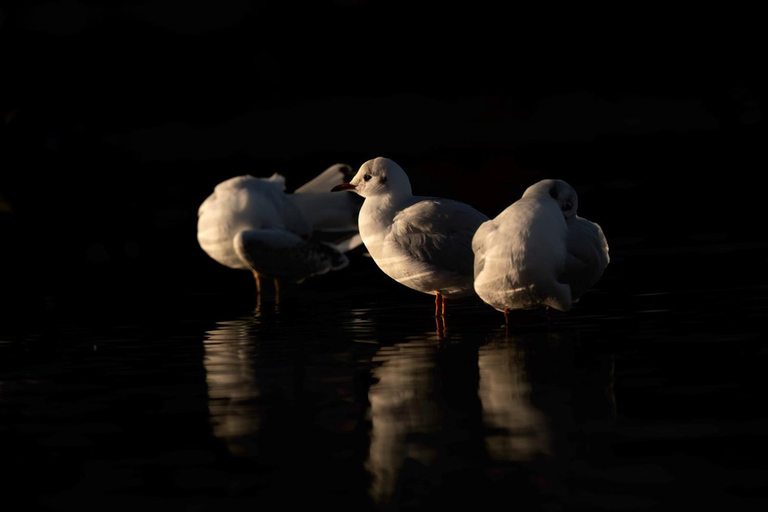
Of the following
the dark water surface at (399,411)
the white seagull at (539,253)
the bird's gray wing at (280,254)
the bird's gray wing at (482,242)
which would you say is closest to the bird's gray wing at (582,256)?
the white seagull at (539,253)

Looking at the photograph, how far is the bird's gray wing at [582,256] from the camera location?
389 inches

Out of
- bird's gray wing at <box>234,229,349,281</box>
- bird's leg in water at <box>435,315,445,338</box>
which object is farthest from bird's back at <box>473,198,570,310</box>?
bird's gray wing at <box>234,229,349,281</box>

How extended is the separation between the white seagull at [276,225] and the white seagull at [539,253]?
566 cm

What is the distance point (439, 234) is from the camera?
11016 mm

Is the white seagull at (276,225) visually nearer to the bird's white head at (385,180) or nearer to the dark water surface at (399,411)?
the dark water surface at (399,411)

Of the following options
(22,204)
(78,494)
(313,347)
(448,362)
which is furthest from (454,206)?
(22,204)

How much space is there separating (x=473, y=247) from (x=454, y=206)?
3.56ft

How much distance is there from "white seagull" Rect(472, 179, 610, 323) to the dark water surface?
1.21 ft

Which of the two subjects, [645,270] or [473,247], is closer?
[473,247]

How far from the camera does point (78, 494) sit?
521 centimetres

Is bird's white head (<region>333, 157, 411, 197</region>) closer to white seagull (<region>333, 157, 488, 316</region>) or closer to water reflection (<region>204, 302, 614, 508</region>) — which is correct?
white seagull (<region>333, 157, 488, 316</region>)

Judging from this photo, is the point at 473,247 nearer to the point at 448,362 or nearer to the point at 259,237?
the point at 448,362

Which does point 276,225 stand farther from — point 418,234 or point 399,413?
point 399,413

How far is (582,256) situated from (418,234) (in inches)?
69.3
